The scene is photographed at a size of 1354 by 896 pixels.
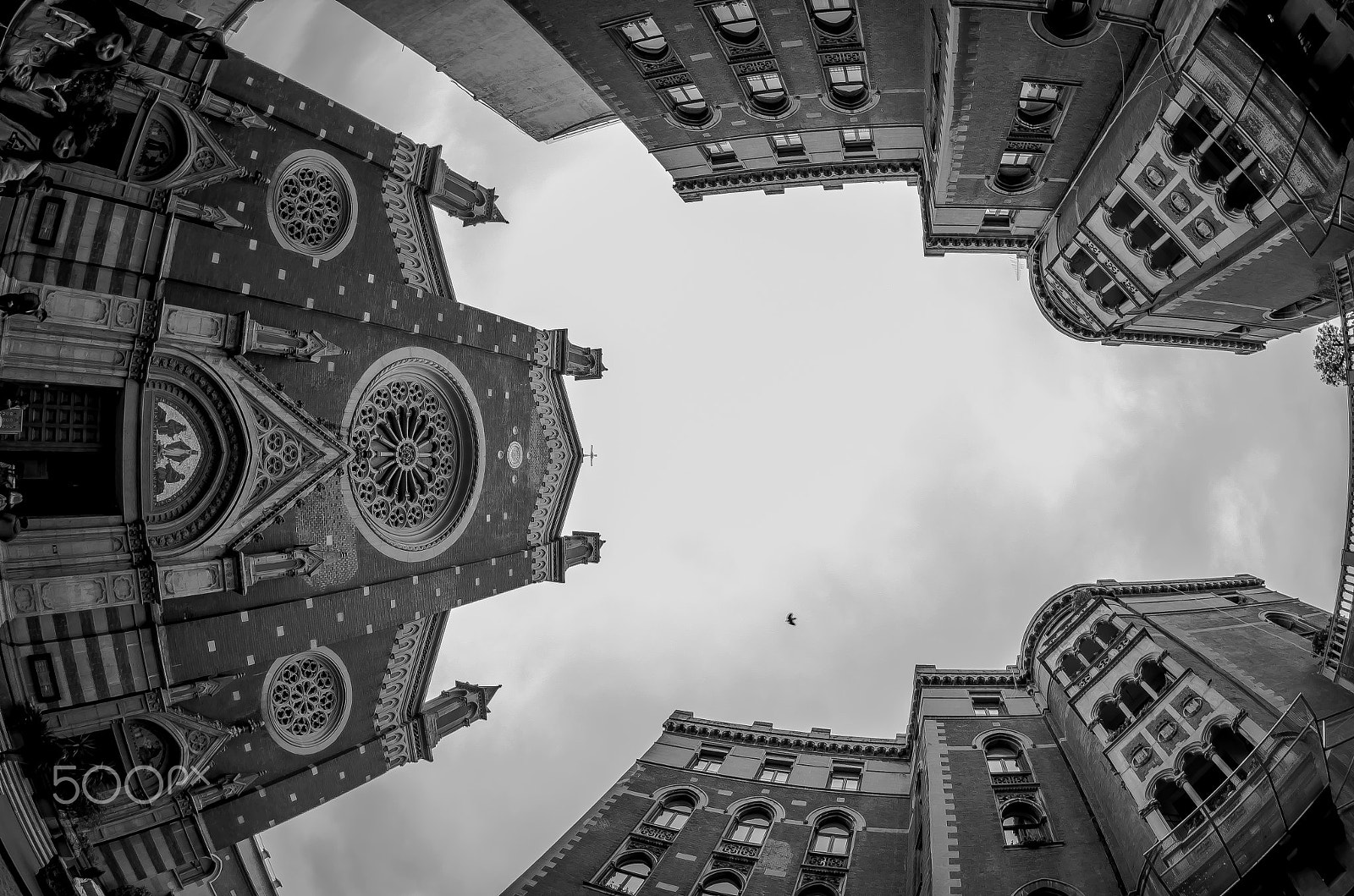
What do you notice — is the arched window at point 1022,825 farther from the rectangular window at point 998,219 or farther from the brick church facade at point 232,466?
the rectangular window at point 998,219

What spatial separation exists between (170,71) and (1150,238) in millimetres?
31283

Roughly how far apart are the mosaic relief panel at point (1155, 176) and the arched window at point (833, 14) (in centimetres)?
1039

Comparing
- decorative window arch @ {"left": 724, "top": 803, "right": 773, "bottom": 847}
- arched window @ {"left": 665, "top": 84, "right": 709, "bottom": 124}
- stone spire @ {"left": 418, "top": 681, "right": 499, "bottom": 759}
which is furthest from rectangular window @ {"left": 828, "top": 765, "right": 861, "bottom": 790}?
arched window @ {"left": 665, "top": 84, "right": 709, "bottom": 124}

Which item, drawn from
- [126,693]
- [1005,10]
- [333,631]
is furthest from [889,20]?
[126,693]

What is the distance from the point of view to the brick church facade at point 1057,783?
56.0 ft

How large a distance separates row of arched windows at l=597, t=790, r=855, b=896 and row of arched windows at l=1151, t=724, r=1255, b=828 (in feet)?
35.6

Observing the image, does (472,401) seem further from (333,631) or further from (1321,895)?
(1321,895)

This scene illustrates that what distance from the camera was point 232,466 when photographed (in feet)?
76.6

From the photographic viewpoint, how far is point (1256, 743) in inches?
820

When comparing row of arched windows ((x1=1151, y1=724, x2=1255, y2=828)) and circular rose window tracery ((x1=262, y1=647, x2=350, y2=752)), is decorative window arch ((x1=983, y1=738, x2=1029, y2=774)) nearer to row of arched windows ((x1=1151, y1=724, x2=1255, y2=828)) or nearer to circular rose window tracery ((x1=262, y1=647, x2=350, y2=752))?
row of arched windows ((x1=1151, y1=724, x2=1255, y2=828))

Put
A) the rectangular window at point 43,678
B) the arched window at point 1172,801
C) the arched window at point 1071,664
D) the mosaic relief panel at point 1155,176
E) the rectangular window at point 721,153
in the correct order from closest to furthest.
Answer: the rectangular window at point 43,678
the arched window at point 1172,801
the mosaic relief panel at point 1155,176
the arched window at point 1071,664
the rectangular window at point 721,153

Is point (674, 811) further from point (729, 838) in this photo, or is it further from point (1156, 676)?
point (1156, 676)

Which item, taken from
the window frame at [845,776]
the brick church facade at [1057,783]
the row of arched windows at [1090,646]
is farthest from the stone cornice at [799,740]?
the row of arched windows at [1090,646]

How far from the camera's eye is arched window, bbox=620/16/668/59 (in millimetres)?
27297
